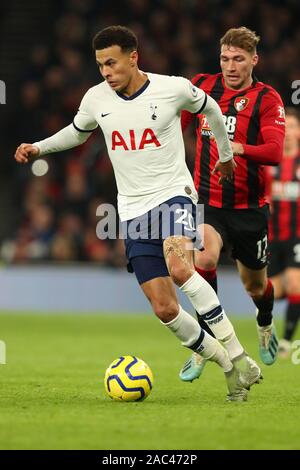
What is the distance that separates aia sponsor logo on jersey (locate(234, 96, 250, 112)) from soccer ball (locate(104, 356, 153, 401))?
77.3 inches

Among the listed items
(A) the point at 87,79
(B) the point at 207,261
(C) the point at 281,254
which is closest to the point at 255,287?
(B) the point at 207,261

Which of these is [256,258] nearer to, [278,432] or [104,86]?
[104,86]

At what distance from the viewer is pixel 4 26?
20.1m

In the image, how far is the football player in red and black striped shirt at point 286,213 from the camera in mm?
10609

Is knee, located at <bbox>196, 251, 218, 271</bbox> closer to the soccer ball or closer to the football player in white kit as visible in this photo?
the football player in white kit

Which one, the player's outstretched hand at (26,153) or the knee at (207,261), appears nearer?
the player's outstretched hand at (26,153)

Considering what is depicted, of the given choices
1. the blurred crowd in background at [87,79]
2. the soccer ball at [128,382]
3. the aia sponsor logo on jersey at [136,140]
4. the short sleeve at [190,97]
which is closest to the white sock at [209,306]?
the soccer ball at [128,382]

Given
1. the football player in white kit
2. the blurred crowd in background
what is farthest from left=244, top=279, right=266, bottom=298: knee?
the blurred crowd in background

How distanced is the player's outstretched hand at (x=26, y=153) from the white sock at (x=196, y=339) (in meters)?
1.30

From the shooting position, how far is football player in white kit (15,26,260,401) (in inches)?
249

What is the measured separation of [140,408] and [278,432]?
1.11m

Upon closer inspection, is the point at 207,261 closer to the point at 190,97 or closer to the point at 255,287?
the point at 255,287

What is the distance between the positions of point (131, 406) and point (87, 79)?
471 inches

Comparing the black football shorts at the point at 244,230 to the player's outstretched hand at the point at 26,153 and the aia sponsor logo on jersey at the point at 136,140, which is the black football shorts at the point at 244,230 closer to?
the aia sponsor logo on jersey at the point at 136,140
